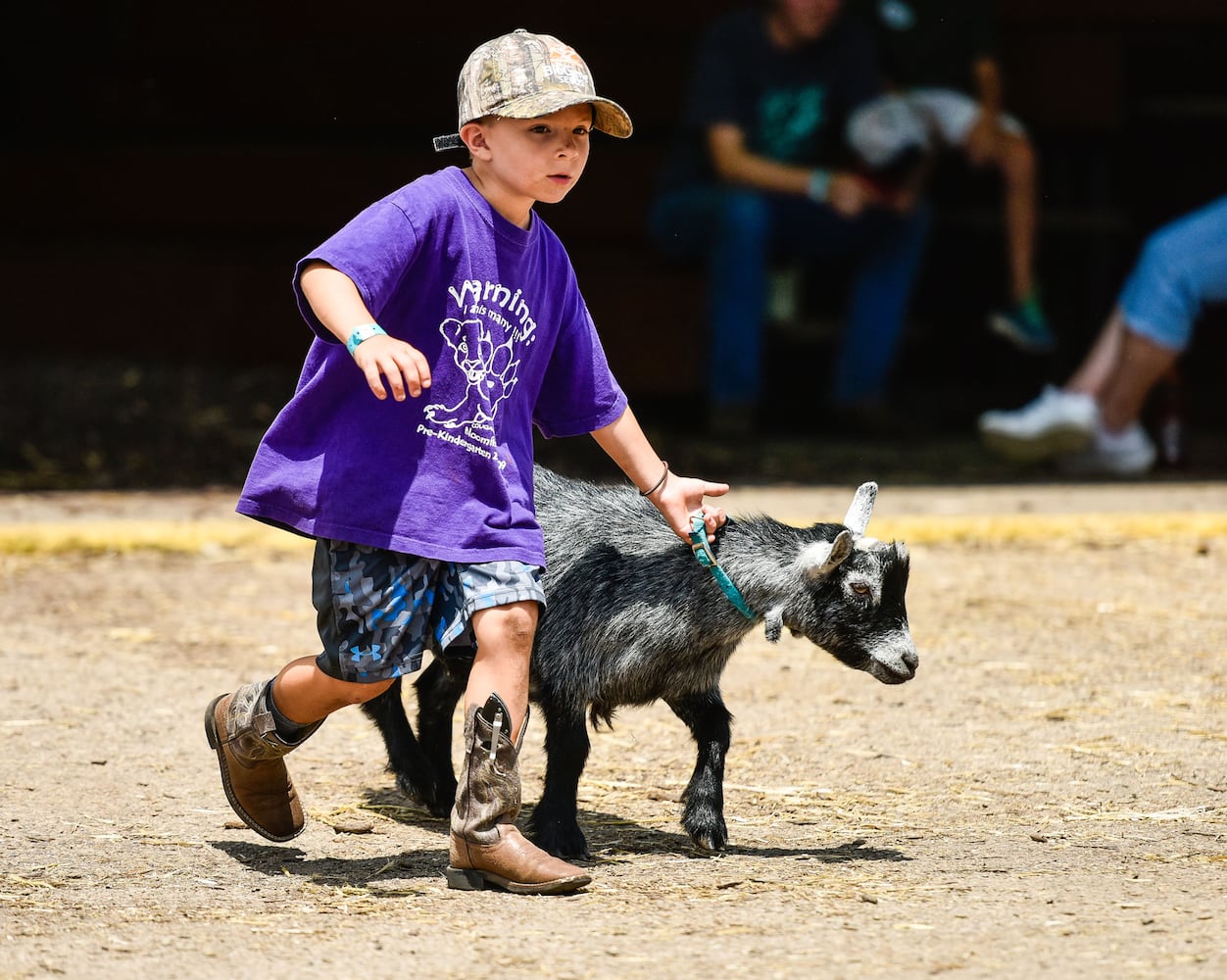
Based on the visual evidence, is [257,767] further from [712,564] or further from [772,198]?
[772,198]

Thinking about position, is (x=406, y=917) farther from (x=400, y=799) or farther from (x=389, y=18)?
(x=389, y=18)

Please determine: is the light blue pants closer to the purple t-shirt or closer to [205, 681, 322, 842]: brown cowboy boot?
the purple t-shirt

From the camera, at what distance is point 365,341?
3.21 metres

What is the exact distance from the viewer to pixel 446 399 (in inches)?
137

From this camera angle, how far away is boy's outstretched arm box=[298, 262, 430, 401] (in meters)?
3.16

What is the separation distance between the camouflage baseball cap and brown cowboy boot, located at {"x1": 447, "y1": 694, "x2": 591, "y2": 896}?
1.14 m

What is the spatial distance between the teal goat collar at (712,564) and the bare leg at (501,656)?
1.62 feet

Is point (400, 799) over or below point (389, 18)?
below

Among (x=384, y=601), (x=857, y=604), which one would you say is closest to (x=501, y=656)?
(x=384, y=601)

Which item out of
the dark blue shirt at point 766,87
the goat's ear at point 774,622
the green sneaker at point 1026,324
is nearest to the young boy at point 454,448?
the goat's ear at point 774,622

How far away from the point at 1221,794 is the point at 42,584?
158 inches

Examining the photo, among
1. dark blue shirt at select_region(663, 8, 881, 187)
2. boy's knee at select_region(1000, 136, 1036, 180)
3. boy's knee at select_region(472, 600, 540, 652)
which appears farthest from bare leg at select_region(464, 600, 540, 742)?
boy's knee at select_region(1000, 136, 1036, 180)

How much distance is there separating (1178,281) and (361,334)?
5.57 meters

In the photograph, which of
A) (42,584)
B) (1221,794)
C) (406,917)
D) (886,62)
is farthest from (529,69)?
(886,62)
